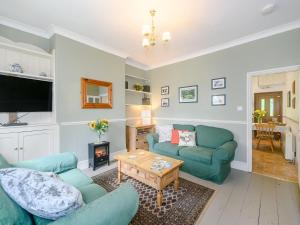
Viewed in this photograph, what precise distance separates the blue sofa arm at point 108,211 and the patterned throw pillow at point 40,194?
0.06 metres

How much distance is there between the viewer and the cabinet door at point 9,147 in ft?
7.27

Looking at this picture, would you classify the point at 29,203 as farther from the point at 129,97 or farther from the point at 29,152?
the point at 129,97

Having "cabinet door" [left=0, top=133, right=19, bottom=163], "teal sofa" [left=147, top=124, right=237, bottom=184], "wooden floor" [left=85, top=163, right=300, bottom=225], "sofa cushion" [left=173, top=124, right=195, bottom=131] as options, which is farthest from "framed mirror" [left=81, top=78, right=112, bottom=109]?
"wooden floor" [left=85, top=163, right=300, bottom=225]

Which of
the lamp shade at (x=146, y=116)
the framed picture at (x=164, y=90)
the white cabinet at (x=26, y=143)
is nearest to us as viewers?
the white cabinet at (x=26, y=143)

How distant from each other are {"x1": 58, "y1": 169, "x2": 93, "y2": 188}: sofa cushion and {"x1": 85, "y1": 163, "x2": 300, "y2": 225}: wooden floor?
1390 mm

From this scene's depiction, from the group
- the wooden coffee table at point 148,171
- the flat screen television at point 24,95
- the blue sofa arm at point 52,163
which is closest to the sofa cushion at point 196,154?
the wooden coffee table at point 148,171

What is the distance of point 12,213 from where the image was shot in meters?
0.79

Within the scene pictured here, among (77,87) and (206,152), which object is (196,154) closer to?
(206,152)

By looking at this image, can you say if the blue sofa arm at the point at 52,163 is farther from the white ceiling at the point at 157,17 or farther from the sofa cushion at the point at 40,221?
the white ceiling at the point at 157,17

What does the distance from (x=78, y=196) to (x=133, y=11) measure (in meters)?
2.45

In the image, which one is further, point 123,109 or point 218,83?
point 123,109

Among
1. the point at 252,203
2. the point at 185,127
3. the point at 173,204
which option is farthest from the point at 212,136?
the point at 173,204

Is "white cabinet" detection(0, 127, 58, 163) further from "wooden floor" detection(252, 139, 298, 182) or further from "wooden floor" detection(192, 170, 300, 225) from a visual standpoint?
"wooden floor" detection(252, 139, 298, 182)

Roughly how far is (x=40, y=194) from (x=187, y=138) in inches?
113
